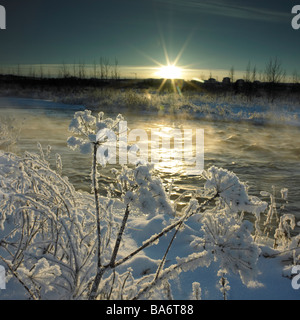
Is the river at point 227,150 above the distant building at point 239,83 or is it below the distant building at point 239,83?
below

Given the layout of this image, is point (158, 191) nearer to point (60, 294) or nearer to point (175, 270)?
point (175, 270)

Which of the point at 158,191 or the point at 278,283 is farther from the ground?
the point at 158,191

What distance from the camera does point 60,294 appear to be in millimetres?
1945

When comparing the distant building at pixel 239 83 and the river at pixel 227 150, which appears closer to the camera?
the river at pixel 227 150

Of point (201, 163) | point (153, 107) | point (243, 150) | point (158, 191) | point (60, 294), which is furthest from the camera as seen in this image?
point (153, 107)

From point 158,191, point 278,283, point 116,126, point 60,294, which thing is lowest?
point 278,283

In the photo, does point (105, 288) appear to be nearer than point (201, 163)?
Yes

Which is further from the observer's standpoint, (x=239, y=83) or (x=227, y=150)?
(x=239, y=83)

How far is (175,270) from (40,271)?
72cm

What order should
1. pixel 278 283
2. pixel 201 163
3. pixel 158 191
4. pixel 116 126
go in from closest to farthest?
pixel 158 191 < pixel 116 126 < pixel 278 283 < pixel 201 163

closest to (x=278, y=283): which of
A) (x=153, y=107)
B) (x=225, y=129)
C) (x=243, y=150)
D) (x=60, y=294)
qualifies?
(x=60, y=294)

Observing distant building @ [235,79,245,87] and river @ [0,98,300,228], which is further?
distant building @ [235,79,245,87]

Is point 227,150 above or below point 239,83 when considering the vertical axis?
below

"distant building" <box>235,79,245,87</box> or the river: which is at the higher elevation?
"distant building" <box>235,79,245,87</box>
